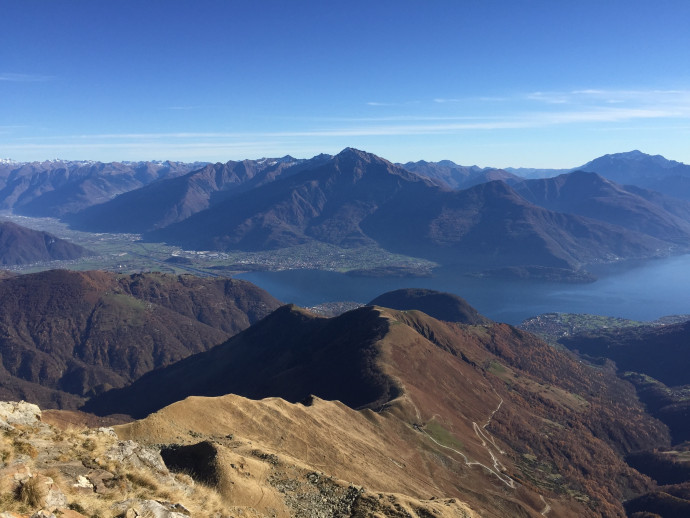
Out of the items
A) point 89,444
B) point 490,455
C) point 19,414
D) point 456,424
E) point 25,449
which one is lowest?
point 490,455

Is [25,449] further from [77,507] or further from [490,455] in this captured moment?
[490,455]

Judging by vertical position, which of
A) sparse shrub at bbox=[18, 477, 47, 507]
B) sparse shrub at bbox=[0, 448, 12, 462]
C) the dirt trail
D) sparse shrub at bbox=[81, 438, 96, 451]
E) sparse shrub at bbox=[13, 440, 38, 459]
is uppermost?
sparse shrub at bbox=[18, 477, 47, 507]

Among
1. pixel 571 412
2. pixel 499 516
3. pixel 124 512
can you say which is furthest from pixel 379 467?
pixel 571 412

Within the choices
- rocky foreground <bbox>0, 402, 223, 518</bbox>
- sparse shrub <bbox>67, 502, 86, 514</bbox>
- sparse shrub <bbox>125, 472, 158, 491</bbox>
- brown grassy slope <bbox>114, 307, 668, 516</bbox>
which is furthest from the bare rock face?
brown grassy slope <bbox>114, 307, 668, 516</bbox>

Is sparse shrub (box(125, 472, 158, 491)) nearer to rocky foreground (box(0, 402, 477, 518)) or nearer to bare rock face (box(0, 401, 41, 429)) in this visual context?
rocky foreground (box(0, 402, 477, 518))

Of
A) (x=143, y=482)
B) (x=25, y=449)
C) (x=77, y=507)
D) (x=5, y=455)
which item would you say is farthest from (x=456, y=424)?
(x=77, y=507)

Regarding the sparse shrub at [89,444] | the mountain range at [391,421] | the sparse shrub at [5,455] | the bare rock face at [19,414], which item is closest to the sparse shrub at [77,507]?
the sparse shrub at [5,455]

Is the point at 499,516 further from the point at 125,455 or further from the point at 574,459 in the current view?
the point at 125,455

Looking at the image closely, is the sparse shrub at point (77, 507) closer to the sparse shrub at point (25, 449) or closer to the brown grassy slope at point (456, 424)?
the sparse shrub at point (25, 449)
